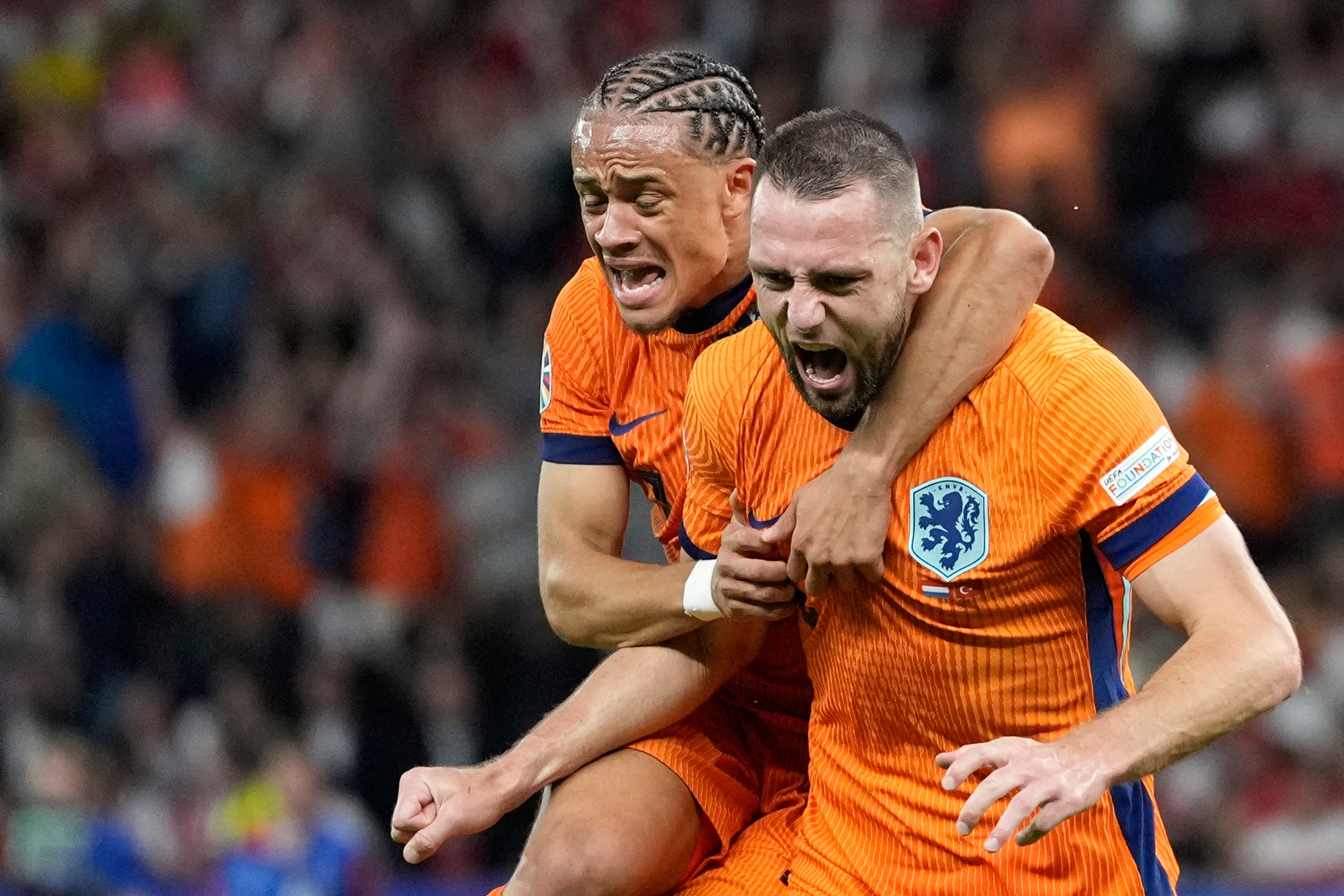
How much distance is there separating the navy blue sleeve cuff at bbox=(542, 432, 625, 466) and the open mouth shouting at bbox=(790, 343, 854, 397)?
87 cm

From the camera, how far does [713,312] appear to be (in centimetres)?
393

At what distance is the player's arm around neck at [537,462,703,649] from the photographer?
3.77 m

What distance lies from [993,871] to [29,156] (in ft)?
29.6

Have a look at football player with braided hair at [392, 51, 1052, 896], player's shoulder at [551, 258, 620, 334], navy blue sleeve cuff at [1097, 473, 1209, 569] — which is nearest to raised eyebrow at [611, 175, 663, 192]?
football player with braided hair at [392, 51, 1052, 896]

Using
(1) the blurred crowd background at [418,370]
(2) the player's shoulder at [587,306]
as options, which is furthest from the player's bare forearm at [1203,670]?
(1) the blurred crowd background at [418,370]

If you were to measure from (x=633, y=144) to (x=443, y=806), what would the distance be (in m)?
1.31

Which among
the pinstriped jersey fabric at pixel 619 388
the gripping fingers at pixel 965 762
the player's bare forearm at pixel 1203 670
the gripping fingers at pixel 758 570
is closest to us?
the gripping fingers at pixel 965 762

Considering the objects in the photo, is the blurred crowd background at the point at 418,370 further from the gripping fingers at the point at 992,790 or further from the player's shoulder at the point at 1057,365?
the gripping fingers at the point at 992,790

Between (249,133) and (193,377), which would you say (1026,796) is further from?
(249,133)

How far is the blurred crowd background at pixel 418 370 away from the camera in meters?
7.91

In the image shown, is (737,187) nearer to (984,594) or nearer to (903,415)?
(903,415)

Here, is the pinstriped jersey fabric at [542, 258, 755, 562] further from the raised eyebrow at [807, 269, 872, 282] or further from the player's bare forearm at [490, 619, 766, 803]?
the raised eyebrow at [807, 269, 872, 282]

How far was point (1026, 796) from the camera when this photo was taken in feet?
8.71

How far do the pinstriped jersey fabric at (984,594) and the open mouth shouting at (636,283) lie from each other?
281 mm
